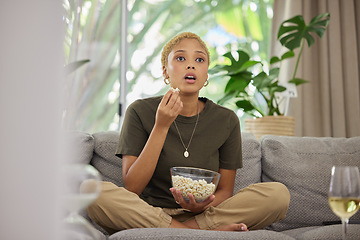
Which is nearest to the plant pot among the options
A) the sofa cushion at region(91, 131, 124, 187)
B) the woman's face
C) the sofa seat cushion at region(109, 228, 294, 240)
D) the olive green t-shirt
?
the olive green t-shirt

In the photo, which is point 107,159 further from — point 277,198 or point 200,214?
point 277,198

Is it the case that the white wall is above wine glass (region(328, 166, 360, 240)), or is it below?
above

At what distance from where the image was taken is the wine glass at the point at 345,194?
2.85 feet

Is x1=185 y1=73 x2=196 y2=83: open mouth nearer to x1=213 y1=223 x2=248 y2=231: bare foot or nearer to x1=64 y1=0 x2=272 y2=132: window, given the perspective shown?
x1=213 y1=223 x2=248 y2=231: bare foot

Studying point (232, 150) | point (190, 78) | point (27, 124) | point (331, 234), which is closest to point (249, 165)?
point (232, 150)

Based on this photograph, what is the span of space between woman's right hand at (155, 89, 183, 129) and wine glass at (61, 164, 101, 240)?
1.02 meters

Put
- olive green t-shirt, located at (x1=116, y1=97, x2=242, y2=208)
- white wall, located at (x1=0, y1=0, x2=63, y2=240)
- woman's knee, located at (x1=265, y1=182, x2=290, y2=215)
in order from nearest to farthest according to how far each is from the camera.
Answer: white wall, located at (x1=0, y1=0, x2=63, y2=240) < woman's knee, located at (x1=265, y1=182, x2=290, y2=215) < olive green t-shirt, located at (x1=116, y1=97, x2=242, y2=208)

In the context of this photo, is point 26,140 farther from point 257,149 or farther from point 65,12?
point 257,149

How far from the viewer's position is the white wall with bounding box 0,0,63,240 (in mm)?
298

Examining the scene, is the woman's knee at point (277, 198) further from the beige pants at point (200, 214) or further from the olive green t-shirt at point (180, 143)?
the olive green t-shirt at point (180, 143)

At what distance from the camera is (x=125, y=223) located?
4.22 feet

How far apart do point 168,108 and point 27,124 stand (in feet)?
3.64

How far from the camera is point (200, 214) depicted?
1425 mm

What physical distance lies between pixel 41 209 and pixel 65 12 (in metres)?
0.16
